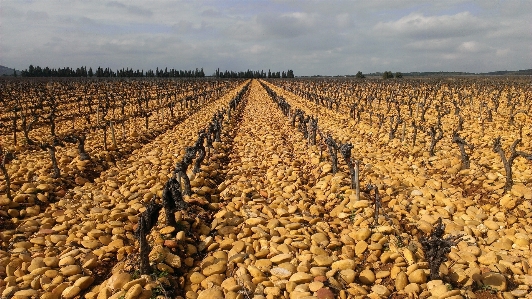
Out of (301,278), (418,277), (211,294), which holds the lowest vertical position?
(211,294)

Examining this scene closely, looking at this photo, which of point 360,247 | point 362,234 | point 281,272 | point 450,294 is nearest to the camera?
point 450,294

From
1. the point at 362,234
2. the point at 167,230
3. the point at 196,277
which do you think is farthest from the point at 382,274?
the point at 167,230

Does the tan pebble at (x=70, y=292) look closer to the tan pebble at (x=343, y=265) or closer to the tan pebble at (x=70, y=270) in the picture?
the tan pebble at (x=70, y=270)

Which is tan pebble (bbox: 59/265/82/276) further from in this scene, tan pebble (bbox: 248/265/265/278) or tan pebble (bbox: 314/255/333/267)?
tan pebble (bbox: 314/255/333/267)

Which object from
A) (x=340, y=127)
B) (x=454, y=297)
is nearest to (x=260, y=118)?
(x=340, y=127)

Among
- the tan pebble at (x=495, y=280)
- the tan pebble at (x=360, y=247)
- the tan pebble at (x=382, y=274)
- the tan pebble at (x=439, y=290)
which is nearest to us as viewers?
the tan pebble at (x=439, y=290)

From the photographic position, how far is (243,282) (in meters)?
5.30

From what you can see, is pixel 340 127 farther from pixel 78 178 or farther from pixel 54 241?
pixel 54 241

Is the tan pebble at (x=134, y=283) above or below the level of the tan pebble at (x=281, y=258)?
above

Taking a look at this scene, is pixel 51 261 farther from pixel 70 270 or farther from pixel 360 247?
pixel 360 247

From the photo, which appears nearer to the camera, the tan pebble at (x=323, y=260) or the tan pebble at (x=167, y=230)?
the tan pebble at (x=323, y=260)

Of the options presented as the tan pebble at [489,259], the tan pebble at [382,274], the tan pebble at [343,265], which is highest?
the tan pebble at [489,259]

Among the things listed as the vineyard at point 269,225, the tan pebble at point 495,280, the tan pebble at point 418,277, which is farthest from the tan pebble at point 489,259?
the tan pebble at point 418,277

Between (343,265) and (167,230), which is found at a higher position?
(167,230)
